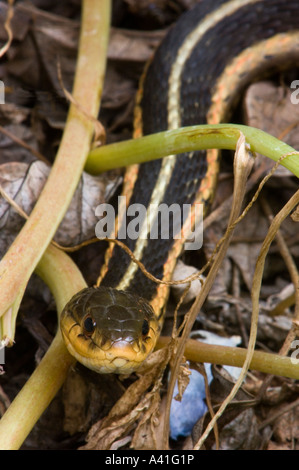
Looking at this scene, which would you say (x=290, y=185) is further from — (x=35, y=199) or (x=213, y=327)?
(x=35, y=199)

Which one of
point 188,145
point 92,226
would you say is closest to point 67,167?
point 92,226

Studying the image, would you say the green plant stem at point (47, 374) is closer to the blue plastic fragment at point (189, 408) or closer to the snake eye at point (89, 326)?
the snake eye at point (89, 326)

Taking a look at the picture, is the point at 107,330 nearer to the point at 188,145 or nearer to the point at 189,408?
the point at 189,408

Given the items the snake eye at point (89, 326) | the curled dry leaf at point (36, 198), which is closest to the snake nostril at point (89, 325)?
the snake eye at point (89, 326)

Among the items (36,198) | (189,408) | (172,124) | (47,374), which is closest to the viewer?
(47,374)
